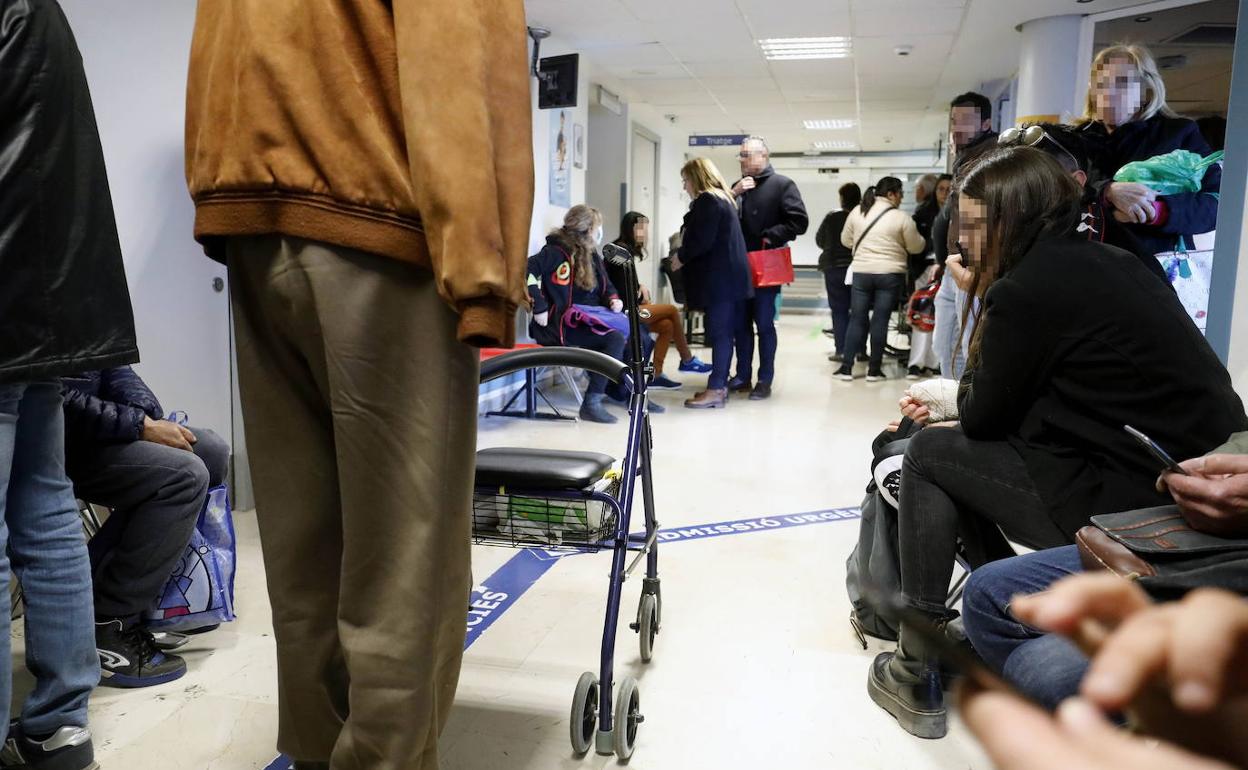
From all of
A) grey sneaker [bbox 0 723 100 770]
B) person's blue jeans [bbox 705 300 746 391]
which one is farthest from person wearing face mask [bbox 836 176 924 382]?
grey sneaker [bbox 0 723 100 770]

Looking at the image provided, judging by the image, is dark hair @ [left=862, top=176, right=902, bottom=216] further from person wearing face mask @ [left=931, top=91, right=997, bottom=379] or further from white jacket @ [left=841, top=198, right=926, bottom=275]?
person wearing face mask @ [left=931, top=91, right=997, bottom=379]

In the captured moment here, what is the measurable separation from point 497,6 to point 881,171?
18143 mm

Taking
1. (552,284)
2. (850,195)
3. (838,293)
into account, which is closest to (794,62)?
(850,195)

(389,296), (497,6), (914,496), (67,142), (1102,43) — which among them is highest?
(1102,43)

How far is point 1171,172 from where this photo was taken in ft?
9.00

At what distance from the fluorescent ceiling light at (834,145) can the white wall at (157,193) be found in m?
12.8

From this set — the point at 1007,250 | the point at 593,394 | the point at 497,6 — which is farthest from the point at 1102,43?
the point at 497,6

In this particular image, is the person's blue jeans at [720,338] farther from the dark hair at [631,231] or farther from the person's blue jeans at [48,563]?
the person's blue jeans at [48,563]

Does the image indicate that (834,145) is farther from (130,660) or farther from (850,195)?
(130,660)

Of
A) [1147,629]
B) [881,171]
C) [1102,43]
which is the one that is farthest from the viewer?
[881,171]

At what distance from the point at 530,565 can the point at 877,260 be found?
4933 mm

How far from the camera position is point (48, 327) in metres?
1.51

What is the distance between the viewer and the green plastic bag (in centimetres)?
275

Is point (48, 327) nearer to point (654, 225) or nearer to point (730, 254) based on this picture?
point (730, 254)
